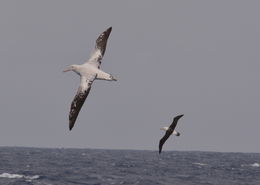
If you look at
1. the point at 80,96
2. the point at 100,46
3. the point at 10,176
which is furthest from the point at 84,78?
the point at 10,176

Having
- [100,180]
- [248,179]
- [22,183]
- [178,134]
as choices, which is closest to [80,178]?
[100,180]

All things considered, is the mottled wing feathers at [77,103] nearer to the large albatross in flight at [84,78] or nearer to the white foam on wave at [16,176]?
the large albatross in flight at [84,78]

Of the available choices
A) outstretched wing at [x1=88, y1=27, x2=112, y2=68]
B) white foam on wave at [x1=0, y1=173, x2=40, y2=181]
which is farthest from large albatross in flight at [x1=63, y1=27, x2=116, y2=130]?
white foam on wave at [x1=0, y1=173, x2=40, y2=181]

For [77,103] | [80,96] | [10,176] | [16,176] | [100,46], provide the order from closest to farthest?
[77,103], [80,96], [100,46], [10,176], [16,176]

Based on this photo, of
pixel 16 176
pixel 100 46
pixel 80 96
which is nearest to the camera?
pixel 80 96

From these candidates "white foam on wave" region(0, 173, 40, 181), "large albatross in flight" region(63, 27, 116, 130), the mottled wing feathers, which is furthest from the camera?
"white foam on wave" region(0, 173, 40, 181)

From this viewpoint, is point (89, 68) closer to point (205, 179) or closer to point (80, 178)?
point (80, 178)

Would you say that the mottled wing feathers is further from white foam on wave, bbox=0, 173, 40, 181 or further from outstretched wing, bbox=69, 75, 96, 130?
white foam on wave, bbox=0, 173, 40, 181

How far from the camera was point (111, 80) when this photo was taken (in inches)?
569

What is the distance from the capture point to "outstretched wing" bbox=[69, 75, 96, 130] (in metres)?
14.7

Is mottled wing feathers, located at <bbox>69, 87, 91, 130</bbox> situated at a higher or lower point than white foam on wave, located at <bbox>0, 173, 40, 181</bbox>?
higher

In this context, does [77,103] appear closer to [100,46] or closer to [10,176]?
[100,46]

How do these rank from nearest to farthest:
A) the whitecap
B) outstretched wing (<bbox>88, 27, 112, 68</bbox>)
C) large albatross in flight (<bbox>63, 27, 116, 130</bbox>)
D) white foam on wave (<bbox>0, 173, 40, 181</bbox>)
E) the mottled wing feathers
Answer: the mottled wing feathers → large albatross in flight (<bbox>63, 27, 116, 130</bbox>) → outstretched wing (<bbox>88, 27, 112, 68</bbox>) → white foam on wave (<bbox>0, 173, 40, 181</bbox>) → the whitecap

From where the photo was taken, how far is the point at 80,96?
15195mm
